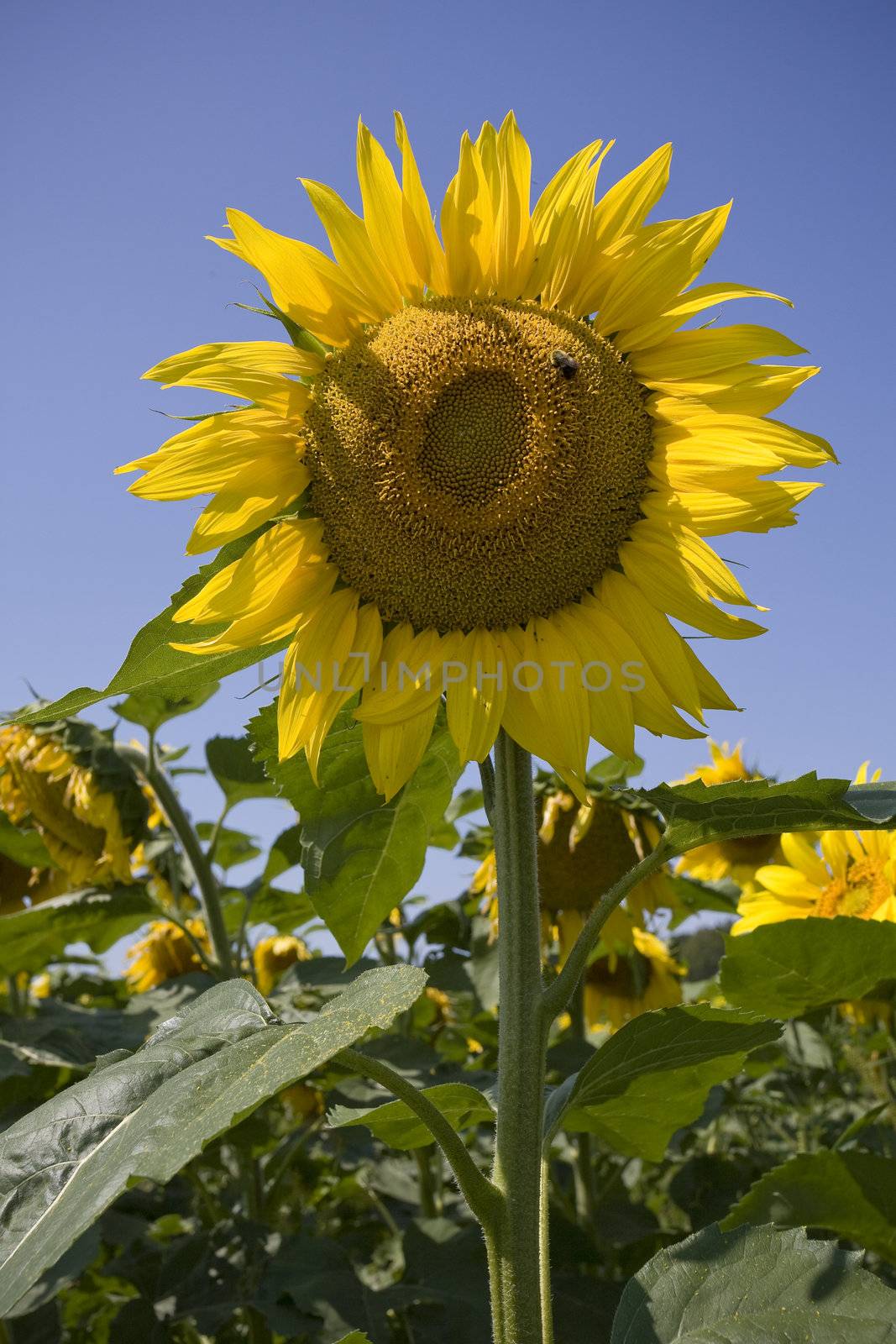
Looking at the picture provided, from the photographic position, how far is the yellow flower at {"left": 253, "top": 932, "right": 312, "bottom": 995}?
439 cm

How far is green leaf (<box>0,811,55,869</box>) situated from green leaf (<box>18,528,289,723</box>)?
6.19 ft

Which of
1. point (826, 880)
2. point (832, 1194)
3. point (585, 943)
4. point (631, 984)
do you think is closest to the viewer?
point (585, 943)

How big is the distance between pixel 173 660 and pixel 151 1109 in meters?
0.65

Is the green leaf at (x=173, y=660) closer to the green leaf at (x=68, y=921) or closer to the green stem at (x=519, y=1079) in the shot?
the green stem at (x=519, y=1079)

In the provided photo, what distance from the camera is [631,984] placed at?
385cm

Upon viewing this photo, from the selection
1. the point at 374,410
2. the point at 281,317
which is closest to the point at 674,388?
the point at 374,410

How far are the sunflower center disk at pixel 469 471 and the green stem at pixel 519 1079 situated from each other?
0.29 m

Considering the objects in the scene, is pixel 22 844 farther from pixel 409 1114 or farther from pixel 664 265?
pixel 664 265

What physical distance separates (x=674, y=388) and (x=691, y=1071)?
3.32 ft

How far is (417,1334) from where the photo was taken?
102 inches

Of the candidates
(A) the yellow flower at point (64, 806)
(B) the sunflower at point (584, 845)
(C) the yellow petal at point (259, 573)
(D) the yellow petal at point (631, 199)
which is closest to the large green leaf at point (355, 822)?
(C) the yellow petal at point (259, 573)

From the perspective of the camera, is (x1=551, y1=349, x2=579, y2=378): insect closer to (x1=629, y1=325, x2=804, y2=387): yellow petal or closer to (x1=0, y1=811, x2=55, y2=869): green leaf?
(x1=629, y1=325, x2=804, y2=387): yellow petal

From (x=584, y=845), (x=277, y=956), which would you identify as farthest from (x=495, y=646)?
(x=277, y=956)

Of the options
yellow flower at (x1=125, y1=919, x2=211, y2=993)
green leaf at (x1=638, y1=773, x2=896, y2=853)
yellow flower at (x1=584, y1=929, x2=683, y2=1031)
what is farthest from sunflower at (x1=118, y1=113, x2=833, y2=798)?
yellow flower at (x1=125, y1=919, x2=211, y2=993)
